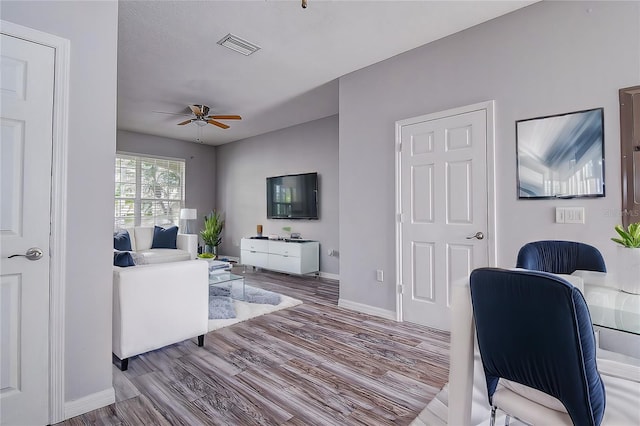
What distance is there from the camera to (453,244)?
9.62 feet

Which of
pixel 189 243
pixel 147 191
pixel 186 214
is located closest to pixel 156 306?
pixel 189 243

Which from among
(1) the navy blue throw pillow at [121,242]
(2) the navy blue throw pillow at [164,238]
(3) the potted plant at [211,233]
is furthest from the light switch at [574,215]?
(3) the potted plant at [211,233]

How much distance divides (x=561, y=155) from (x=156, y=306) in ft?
10.7

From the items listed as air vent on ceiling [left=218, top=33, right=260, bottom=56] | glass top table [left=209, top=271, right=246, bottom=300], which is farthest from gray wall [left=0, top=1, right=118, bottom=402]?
glass top table [left=209, top=271, right=246, bottom=300]

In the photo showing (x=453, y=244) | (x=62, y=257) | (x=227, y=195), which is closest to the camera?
(x=62, y=257)

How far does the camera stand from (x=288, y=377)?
2.18m

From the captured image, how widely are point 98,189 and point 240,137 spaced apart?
18.1 feet

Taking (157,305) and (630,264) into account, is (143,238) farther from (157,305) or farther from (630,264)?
(630,264)

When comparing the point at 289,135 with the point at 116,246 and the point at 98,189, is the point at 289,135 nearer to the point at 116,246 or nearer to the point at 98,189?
the point at 116,246

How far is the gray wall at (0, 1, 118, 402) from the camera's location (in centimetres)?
177

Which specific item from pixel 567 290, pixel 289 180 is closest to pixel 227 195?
pixel 289 180

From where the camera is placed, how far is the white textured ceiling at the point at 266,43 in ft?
8.38

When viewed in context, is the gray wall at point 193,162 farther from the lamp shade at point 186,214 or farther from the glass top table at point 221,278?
the glass top table at point 221,278

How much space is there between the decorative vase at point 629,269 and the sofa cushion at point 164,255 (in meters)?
5.52
